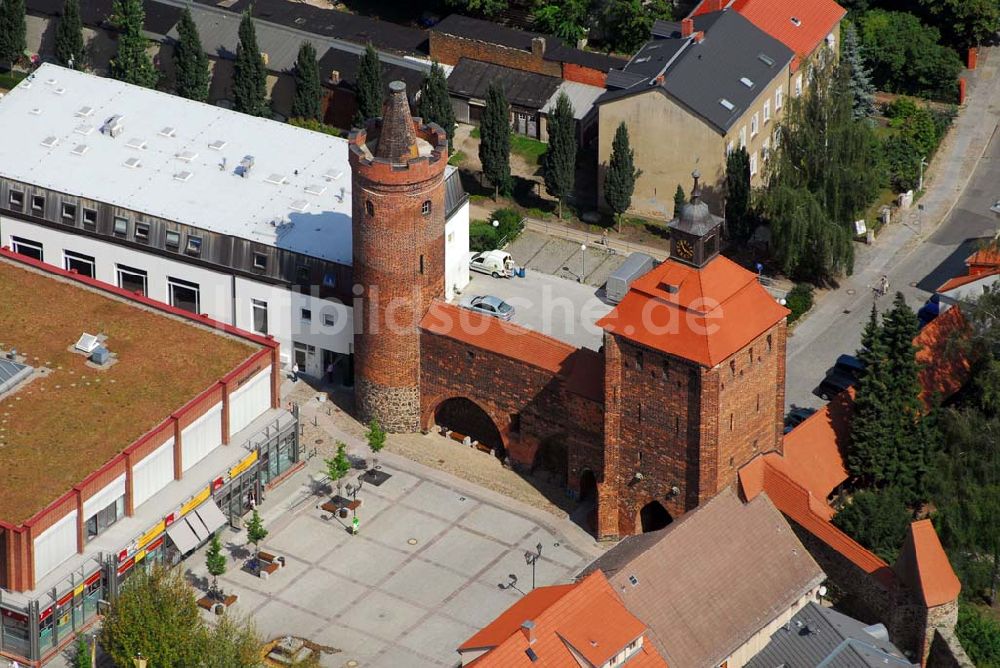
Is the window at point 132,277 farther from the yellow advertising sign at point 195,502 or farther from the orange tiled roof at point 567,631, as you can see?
the orange tiled roof at point 567,631

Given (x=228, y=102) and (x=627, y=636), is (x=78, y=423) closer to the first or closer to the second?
(x=627, y=636)

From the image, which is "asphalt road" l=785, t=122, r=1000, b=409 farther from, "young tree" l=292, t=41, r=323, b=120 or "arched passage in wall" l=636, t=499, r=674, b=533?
"young tree" l=292, t=41, r=323, b=120

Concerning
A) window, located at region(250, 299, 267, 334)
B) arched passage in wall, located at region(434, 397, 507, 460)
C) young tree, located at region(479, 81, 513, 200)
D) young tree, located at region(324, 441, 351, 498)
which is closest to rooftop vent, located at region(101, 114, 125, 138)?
window, located at region(250, 299, 267, 334)

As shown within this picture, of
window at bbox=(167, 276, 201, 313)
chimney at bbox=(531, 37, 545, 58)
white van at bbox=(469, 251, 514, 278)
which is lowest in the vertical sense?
white van at bbox=(469, 251, 514, 278)

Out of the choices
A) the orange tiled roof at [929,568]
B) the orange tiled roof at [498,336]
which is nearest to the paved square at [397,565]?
the orange tiled roof at [498,336]

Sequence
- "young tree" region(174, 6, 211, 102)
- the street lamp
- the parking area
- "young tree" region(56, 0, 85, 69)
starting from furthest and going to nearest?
1. "young tree" region(56, 0, 85, 69)
2. "young tree" region(174, 6, 211, 102)
3. the parking area
4. the street lamp

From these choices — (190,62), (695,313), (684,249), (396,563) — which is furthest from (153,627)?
(190,62)

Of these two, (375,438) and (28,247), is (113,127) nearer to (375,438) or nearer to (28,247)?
(28,247)
